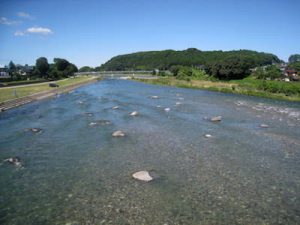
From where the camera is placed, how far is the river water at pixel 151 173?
37.5ft

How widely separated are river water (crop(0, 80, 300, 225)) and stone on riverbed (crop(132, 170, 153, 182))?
0.32 m

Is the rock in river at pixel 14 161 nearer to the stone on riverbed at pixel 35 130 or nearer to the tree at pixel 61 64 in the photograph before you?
the stone on riverbed at pixel 35 130

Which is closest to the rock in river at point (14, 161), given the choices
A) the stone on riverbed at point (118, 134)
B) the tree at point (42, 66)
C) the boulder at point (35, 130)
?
the boulder at point (35, 130)

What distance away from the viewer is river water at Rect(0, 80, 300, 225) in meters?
11.4

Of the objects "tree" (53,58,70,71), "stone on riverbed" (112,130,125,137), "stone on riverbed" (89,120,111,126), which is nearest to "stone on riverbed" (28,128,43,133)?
"stone on riverbed" (89,120,111,126)

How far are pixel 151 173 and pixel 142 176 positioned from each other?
29.8 inches

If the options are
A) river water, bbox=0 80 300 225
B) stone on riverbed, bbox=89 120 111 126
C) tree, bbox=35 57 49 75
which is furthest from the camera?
tree, bbox=35 57 49 75

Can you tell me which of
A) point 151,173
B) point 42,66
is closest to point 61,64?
point 42,66

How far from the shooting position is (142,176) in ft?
49.2

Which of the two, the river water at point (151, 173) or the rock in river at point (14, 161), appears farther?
the rock in river at point (14, 161)

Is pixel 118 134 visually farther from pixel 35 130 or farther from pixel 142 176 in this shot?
pixel 142 176

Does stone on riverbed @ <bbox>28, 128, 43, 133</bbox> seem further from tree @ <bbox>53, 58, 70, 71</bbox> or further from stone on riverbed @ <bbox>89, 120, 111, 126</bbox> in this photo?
tree @ <bbox>53, 58, 70, 71</bbox>

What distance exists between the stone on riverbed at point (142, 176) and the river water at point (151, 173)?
323 mm

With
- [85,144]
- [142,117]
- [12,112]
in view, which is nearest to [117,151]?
[85,144]
